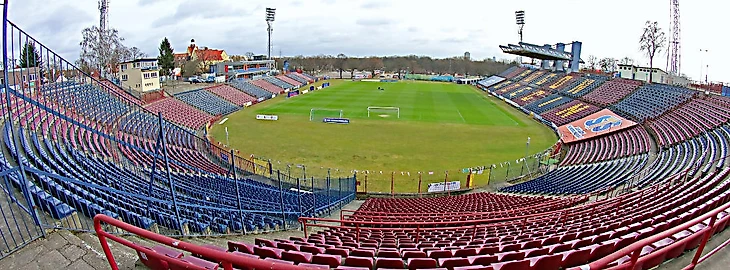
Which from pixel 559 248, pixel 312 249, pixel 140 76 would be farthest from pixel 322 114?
pixel 559 248

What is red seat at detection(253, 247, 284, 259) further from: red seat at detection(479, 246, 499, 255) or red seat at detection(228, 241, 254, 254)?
red seat at detection(479, 246, 499, 255)

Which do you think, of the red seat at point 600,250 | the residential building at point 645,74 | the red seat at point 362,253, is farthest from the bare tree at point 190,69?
the red seat at point 600,250

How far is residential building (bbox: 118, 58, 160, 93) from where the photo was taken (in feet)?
166

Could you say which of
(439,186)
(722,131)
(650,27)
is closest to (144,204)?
(439,186)

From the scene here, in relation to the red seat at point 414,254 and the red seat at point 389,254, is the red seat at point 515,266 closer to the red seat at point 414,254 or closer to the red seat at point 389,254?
the red seat at point 414,254

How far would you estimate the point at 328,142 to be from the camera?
3400 cm

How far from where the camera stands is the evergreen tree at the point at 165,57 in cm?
8288

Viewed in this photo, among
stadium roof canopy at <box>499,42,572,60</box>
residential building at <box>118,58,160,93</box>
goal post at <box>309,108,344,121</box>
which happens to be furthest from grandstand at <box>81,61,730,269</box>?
residential building at <box>118,58,160,93</box>

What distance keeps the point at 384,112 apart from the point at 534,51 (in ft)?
92.3

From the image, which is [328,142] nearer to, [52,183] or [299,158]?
[299,158]

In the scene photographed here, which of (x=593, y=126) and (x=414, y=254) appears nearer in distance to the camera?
(x=414, y=254)

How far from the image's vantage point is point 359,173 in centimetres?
2559

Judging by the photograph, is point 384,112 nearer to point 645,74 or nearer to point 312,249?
point 645,74

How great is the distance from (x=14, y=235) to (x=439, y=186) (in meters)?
19.2
